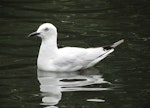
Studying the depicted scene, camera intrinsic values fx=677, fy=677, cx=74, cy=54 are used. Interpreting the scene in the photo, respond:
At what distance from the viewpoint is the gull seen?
13.7m

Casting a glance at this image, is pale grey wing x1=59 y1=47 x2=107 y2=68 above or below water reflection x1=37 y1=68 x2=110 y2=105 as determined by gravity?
above

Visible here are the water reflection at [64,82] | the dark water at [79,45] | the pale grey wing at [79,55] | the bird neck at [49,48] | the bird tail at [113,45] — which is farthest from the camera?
the bird tail at [113,45]

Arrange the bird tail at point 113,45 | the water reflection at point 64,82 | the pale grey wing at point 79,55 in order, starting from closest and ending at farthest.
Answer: the water reflection at point 64,82, the pale grey wing at point 79,55, the bird tail at point 113,45

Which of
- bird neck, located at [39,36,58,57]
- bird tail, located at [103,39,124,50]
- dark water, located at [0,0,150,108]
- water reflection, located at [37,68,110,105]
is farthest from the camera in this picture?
bird tail, located at [103,39,124,50]

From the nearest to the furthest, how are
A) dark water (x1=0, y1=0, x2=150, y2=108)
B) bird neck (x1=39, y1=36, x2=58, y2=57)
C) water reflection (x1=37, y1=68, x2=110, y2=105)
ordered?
dark water (x1=0, y1=0, x2=150, y2=108), water reflection (x1=37, y1=68, x2=110, y2=105), bird neck (x1=39, y1=36, x2=58, y2=57)

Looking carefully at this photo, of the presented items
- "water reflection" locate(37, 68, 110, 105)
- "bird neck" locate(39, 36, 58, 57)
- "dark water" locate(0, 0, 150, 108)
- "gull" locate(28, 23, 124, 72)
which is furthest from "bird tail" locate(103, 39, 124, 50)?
"bird neck" locate(39, 36, 58, 57)

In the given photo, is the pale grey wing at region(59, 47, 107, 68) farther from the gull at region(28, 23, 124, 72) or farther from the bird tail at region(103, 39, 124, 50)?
the bird tail at region(103, 39, 124, 50)

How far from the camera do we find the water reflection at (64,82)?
12.0m

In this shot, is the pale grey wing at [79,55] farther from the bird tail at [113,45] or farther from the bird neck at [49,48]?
the bird neck at [49,48]

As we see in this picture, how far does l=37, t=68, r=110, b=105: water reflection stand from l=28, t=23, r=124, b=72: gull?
13 centimetres

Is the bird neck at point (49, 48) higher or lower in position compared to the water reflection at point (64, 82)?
higher

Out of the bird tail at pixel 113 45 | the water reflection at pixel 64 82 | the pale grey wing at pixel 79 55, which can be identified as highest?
the bird tail at pixel 113 45

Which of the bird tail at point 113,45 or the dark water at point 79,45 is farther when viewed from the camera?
the bird tail at point 113,45

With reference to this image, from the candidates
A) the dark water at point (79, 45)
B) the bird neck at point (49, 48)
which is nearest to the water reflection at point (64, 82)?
the dark water at point (79, 45)
